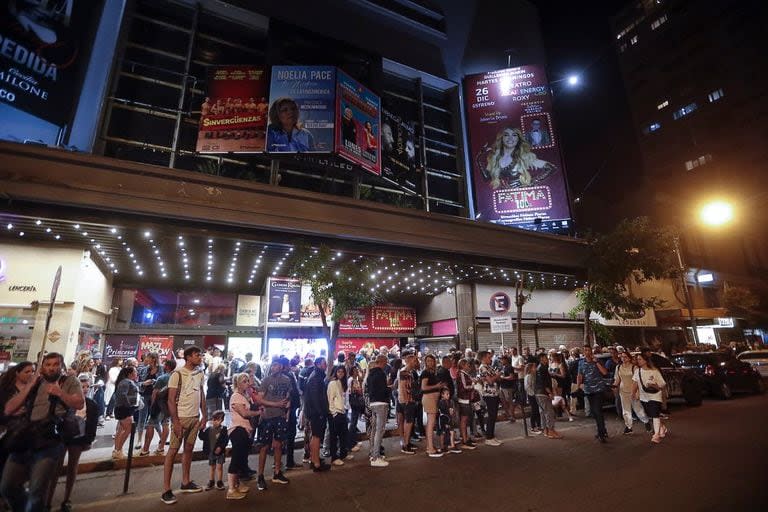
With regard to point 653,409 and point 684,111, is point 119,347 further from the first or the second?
point 684,111

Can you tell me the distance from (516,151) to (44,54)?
19761 millimetres

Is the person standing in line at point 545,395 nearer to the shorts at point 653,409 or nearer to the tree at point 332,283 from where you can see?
the shorts at point 653,409

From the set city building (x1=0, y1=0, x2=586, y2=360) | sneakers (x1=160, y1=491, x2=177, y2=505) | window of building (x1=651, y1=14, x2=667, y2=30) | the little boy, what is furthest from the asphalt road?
window of building (x1=651, y1=14, x2=667, y2=30)

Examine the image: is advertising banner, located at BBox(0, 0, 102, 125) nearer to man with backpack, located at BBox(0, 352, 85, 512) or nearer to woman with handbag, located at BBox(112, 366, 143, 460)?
woman with handbag, located at BBox(112, 366, 143, 460)

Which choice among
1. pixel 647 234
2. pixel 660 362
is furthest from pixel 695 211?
pixel 660 362

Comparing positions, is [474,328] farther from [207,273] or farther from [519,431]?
[207,273]

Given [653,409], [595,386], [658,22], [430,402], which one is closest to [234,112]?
[430,402]

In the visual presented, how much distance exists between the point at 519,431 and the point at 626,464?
11.2ft

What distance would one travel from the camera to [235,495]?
544 cm

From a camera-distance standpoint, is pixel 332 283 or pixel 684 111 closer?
pixel 332 283

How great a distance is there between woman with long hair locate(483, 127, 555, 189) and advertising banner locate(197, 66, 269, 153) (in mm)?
11942

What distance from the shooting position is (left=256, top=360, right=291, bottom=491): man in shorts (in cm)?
623

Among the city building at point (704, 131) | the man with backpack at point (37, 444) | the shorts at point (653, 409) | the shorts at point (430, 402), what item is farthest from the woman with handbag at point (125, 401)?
the city building at point (704, 131)

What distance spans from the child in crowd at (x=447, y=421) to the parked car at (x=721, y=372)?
35.5 feet
